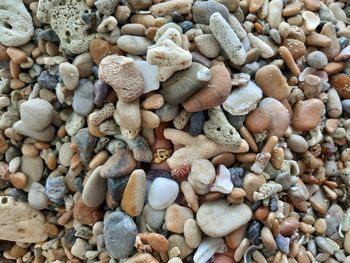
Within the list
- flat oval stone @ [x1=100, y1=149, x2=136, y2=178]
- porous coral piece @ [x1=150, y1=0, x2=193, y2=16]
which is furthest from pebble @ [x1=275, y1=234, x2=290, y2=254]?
porous coral piece @ [x1=150, y1=0, x2=193, y2=16]

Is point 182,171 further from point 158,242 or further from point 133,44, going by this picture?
point 133,44

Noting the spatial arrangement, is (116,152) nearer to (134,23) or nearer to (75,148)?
(75,148)

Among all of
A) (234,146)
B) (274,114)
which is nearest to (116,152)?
(234,146)

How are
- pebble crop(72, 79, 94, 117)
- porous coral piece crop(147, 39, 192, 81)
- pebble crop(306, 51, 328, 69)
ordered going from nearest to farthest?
porous coral piece crop(147, 39, 192, 81) < pebble crop(72, 79, 94, 117) < pebble crop(306, 51, 328, 69)

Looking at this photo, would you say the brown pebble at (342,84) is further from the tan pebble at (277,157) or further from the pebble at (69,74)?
the pebble at (69,74)

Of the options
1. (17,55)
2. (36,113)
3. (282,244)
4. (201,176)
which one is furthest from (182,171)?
(17,55)

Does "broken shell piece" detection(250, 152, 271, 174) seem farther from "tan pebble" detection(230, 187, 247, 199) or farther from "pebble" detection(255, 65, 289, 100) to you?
"pebble" detection(255, 65, 289, 100)
